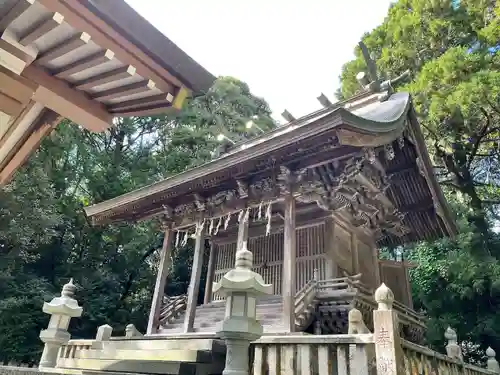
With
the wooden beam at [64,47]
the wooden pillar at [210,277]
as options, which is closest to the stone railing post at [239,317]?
the wooden beam at [64,47]

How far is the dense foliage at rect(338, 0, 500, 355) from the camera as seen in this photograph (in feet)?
42.6

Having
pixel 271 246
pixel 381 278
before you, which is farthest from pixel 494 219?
pixel 271 246

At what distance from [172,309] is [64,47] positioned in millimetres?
8180

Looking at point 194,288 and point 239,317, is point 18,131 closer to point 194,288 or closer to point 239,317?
point 239,317

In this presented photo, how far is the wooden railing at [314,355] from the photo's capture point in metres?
3.67

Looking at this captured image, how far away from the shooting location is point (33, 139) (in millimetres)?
3838

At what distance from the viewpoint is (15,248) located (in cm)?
1392

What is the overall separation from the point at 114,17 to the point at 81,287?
15428 millimetres

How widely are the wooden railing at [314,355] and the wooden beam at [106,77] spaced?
313 centimetres

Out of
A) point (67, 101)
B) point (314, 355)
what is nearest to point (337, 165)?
point (314, 355)

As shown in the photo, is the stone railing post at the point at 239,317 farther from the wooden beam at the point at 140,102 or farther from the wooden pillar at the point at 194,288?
the wooden pillar at the point at 194,288

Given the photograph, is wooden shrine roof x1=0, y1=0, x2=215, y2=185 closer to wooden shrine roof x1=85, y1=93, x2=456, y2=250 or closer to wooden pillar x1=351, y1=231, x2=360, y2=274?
wooden shrine roof x1=85, y1=93, x2=456, y2=250

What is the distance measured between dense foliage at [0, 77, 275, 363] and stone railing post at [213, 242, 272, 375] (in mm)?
7116

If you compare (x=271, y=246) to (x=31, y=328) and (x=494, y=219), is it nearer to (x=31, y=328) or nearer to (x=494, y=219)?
(x=31, y=328)
